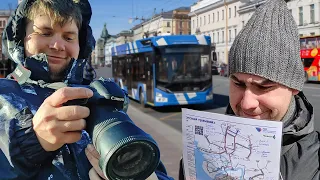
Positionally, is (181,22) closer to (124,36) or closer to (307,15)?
(124,36)

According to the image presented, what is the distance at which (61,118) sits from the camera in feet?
3.45

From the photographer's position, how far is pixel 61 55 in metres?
1.49

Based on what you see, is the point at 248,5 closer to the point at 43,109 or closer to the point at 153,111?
the point at 153,111

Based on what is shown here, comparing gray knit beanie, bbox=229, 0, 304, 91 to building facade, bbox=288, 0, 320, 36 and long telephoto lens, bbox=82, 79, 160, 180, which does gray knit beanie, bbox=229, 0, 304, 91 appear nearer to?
long telephoto lens, bbox=82, 79, 160, 180

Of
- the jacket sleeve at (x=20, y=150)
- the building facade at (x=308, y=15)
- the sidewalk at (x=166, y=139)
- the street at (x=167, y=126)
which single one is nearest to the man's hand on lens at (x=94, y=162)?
the jacket sleeve at (x=20, y=150)

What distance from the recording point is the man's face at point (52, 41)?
1444mm

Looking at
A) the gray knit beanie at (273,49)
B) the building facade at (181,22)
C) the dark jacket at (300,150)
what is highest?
the building facade at (181,22)

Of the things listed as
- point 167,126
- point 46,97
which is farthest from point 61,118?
point 167,126

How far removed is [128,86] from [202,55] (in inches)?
185

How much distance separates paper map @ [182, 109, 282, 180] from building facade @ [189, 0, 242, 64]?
58093mm

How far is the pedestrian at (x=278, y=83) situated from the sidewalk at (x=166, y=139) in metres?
4.02

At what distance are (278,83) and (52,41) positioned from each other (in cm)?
89

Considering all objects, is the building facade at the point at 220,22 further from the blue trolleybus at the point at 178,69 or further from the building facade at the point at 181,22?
the blue trolleybus at the point at 178,69

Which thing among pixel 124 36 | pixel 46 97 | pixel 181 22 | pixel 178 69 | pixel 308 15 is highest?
pixel 124 36
